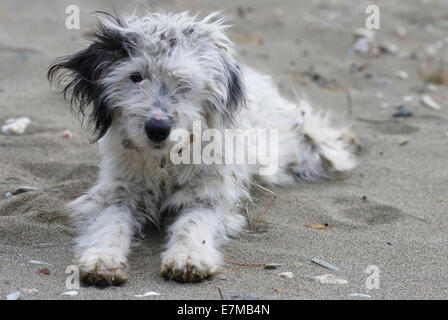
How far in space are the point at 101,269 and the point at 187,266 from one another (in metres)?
0.45

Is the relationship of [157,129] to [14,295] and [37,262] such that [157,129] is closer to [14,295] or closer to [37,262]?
[37,262]

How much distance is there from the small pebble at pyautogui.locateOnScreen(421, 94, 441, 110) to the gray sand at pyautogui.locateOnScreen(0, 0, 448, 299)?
99 millimetres

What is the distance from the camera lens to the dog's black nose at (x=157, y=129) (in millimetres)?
3582

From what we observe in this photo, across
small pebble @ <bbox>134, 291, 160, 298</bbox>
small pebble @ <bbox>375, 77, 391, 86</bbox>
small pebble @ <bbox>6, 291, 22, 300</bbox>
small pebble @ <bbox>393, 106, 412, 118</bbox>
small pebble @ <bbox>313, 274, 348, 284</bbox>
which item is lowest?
small pebble @ <bbox>313, 274, 348, 284</bbox>

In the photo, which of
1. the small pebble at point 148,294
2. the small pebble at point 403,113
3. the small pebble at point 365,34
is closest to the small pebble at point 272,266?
the small pebble at point 148,294

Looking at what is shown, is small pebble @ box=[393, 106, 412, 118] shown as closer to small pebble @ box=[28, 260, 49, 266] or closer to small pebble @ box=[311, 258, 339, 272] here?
small pebble @ box=[311, 258, 339, 272]

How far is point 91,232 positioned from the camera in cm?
392

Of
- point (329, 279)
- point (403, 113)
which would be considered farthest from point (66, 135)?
point (403, 113)

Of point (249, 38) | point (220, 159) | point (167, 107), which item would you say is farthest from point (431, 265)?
point (249, 38)

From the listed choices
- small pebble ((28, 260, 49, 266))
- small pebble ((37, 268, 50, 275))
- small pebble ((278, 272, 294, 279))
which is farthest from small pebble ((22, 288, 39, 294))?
small pebble ((278, 272, 294, 279))

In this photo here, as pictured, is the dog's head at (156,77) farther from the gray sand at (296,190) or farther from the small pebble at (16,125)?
the small pebble at (16,125)

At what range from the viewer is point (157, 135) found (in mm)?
3605

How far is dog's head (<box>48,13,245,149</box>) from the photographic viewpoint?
370cm
